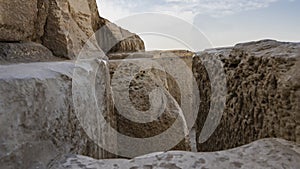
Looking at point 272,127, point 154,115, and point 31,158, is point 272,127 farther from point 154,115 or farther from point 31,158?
point 154,115

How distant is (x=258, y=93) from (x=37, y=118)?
0.58m

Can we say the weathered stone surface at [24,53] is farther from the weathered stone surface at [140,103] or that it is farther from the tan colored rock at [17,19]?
the weathered stone surface at [140,103]

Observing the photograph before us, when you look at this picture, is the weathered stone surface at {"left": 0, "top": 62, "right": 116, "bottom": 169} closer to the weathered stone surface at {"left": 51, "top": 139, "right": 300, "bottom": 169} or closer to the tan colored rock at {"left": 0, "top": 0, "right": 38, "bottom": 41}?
the weathered stone surface at {"left": 51, "top": 139, "right": 300, "bottom": 169}

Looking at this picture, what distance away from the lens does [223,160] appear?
80 cm

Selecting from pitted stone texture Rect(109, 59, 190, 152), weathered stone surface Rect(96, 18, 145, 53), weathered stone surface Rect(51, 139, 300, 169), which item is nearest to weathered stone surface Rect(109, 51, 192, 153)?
pitted stone texture Rect(109, 59, 190, 152)

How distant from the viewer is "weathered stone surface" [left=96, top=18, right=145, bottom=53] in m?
4.14

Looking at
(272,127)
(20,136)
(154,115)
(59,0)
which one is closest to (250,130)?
(272,127)

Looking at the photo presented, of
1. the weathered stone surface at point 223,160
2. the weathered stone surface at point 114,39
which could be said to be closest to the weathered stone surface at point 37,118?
the weathered stone surface at point 223,160

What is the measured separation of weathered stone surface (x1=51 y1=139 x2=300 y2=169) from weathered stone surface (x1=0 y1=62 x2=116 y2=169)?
6 centimetres

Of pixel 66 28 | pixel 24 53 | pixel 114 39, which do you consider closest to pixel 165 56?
pixel 114 39

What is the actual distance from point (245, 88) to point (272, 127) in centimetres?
16

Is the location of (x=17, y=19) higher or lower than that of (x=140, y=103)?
higher

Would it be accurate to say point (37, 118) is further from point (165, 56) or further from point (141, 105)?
point (165, 56)

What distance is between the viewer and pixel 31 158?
0.80 m
